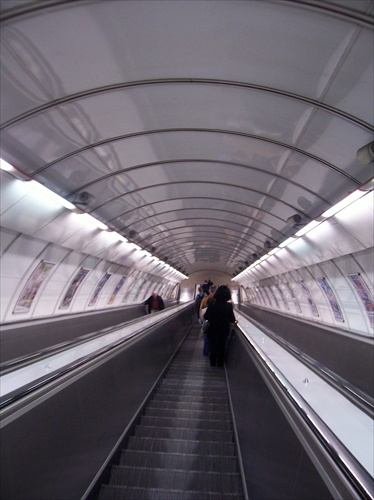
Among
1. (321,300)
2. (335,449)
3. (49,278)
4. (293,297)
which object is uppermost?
(293,297)

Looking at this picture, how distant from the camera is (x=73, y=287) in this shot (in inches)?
434

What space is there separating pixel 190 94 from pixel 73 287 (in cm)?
871

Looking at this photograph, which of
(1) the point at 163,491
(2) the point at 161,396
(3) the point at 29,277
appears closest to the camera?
(1) the point at 163,491

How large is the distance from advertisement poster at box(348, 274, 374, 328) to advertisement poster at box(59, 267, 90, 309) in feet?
27.6

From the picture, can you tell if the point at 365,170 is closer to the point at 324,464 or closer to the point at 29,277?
the point at 324,464

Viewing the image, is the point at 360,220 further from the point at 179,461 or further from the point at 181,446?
the point at 179,461

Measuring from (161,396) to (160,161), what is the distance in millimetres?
4328

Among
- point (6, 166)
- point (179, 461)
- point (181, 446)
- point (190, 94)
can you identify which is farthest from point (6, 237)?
point (179, 461)

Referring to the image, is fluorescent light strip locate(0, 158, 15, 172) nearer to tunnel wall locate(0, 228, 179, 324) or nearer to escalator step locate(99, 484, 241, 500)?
tunnel wall locate(0, 228, 179, 324)

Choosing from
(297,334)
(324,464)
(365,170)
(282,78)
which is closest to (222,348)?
(297,334)

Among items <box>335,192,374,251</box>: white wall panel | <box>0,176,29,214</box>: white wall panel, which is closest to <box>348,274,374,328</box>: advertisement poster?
<box>335,192,374,251</box>: white wall panel

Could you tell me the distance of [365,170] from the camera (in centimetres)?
454

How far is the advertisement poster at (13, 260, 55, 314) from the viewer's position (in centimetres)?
828

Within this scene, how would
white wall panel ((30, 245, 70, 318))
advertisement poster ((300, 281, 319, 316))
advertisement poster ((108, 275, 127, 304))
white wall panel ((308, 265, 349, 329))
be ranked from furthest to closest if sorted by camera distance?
advertisement poster ((108, 275, 127, 304))
advertisement poster ((300, 281, 319, 316))
white wall panel ((308, 265, 349, 329))
white wall panel ((30, 245, 70, 318))
